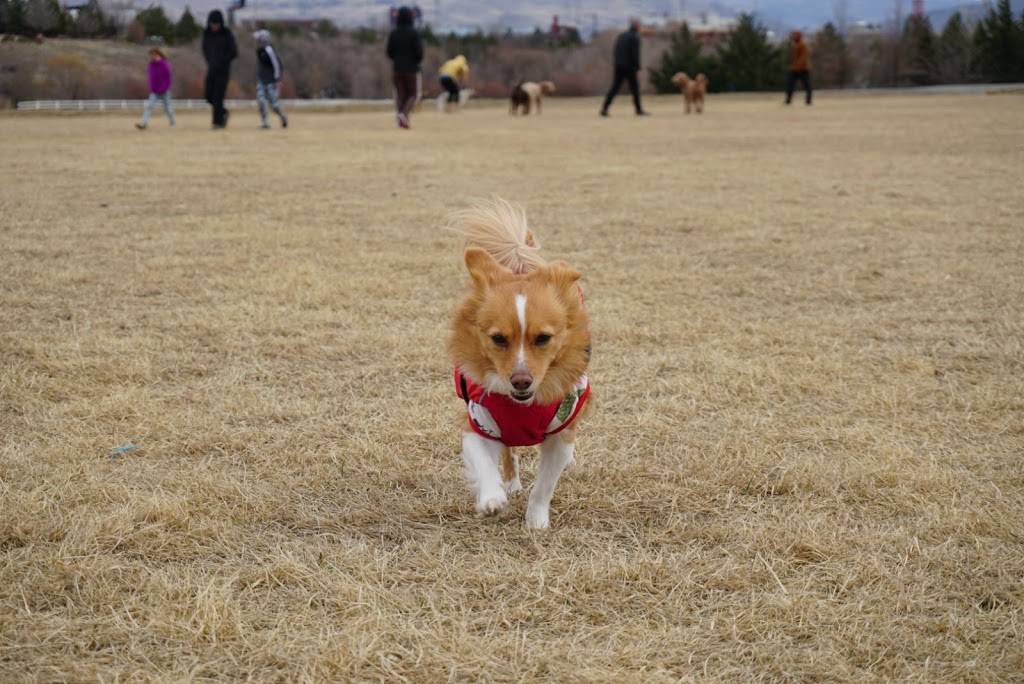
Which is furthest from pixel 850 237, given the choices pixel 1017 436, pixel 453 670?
pixel 453 670

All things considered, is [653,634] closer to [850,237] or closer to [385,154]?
[850,237]

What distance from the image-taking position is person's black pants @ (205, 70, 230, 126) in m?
18.2

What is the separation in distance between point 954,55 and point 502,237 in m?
44.3

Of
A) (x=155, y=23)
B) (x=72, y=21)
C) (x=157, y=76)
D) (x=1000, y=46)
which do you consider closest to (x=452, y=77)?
(x=155, y=23)

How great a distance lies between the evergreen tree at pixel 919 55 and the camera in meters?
43.1

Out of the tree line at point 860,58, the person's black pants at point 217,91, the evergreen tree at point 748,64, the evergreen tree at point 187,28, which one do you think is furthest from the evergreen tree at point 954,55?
the person's black pants at point 217,91

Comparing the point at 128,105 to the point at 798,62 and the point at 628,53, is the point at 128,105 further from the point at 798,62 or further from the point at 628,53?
the point at 798,62

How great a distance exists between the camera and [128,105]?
93.7ft

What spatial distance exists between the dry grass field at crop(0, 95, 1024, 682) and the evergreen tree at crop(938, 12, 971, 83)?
37.3m

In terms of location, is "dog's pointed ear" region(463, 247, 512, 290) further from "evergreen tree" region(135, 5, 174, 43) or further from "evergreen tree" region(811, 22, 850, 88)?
"evergreen tree" region(811, 22, 850, 88)

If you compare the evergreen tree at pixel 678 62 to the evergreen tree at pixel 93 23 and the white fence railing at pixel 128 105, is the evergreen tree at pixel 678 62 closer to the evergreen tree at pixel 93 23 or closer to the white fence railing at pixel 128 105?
the white fence railing at pixel 128 105

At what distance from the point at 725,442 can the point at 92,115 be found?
81.0 feet

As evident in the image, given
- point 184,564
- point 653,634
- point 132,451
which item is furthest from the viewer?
point 132,451

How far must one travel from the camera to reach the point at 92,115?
25.2 meters
